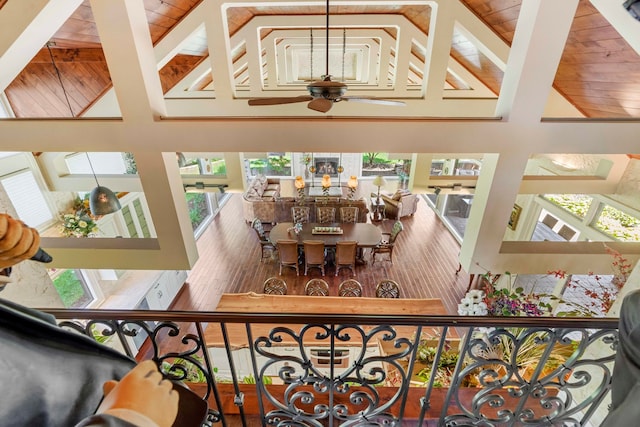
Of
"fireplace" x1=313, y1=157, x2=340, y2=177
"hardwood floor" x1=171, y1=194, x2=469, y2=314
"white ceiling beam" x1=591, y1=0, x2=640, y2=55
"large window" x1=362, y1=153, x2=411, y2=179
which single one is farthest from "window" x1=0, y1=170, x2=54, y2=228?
"large window" x1=362, y1=153, x2=411, y2=179

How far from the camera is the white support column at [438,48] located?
3.73m

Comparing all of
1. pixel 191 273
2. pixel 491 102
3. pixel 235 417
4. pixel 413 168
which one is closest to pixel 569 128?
pixel 413 168

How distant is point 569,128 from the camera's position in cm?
275

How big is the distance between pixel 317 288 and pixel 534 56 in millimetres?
4430

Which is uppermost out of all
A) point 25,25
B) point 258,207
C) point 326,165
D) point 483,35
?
point 25,25

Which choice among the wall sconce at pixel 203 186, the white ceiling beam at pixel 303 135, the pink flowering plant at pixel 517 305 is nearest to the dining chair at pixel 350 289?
the pink flowering plant at pixel 517 305

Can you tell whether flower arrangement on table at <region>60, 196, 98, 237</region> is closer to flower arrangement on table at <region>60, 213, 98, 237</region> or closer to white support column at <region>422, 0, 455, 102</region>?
flower arrangement on table at <region>60, 213, 98, 237</region>

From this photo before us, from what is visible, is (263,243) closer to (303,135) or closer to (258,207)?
(258,207)

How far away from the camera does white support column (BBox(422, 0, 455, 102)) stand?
147 inches

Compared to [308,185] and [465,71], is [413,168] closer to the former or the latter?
[465,71]

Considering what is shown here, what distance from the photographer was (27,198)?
4199mm

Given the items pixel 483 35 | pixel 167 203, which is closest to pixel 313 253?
pixel 167 203

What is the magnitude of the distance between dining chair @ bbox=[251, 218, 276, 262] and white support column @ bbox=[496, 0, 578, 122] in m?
5.19

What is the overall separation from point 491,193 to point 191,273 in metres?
6.12
